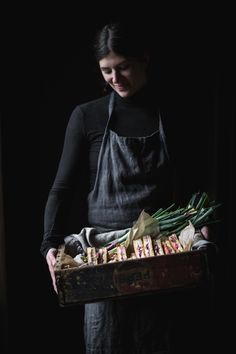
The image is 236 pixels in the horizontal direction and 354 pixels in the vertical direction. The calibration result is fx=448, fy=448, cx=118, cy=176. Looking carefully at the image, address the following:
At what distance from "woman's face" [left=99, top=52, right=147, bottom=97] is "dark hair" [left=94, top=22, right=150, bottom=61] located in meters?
0.02

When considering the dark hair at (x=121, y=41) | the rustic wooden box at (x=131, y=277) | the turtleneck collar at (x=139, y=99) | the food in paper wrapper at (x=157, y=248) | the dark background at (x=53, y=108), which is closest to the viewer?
the rustic wooden box at (x=131, y=277)

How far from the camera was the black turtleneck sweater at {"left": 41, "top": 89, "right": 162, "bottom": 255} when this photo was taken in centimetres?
177

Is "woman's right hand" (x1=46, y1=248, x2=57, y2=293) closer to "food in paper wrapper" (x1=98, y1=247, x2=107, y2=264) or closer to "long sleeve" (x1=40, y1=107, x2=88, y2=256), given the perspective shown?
"long sleeve" (x1=40, y1=107, x2=88, y2=256)

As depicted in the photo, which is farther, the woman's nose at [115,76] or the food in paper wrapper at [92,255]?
the woman's nose at [115,76]

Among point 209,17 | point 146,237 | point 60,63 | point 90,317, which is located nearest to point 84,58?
point 60,63

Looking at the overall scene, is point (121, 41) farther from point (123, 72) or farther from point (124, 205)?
point (124, 205)

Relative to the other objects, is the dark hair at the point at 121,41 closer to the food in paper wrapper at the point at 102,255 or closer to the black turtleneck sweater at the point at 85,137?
the black turtleneck sweater at the point at 85,137

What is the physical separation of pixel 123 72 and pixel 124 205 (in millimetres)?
518

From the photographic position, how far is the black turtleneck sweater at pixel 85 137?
5.79 feet

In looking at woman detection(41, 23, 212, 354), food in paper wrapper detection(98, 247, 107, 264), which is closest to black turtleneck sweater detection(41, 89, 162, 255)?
woman detection(41, 23, 212, 354)

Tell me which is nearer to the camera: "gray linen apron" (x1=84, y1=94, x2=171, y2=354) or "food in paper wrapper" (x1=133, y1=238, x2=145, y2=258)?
"food in paper wrapper" (x1=133, y1=238, x2=145, y2=258)

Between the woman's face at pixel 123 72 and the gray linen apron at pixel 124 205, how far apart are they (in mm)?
102

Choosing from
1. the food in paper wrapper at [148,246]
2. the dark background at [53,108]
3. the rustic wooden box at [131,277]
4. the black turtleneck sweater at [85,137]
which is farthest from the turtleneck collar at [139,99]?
the rustic wooden box at [131,277]

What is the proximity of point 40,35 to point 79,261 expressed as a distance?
1076 mm
